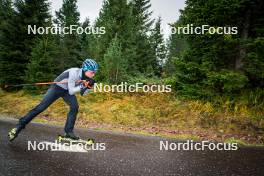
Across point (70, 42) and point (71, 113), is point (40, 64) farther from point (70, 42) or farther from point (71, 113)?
point (70, 42)

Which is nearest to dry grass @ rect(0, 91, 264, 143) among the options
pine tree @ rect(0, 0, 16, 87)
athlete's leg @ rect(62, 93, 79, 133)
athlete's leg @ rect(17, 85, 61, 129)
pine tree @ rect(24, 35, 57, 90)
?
pine tree @ rect(24, 35, 57, 90)

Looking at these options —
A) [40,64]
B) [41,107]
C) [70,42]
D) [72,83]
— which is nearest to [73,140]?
[41,107]

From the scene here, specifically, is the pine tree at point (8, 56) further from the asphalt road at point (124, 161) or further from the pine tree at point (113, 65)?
the asphalt road at point (124, 161)

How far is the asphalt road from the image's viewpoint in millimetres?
4746

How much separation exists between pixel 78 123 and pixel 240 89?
735 cm

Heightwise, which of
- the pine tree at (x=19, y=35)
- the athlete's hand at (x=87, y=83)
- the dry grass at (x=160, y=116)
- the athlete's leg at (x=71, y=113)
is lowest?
the dry grass at (x=160, y=116)

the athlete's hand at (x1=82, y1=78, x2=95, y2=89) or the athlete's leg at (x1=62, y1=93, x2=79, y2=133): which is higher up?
the athlete's hand at (x1=82, y1=78, x2=95, y2=89)

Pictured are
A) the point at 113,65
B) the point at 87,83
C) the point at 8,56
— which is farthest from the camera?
the point at 8,56

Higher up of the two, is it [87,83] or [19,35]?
[19,35]

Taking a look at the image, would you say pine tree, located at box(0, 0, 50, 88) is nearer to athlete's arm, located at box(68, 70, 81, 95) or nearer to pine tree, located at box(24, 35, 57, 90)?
pine tree, located at box(24, 35, 57, 90)

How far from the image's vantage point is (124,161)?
553cm

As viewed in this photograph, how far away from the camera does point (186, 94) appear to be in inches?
518

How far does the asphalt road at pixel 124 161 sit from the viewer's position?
475 centimetres

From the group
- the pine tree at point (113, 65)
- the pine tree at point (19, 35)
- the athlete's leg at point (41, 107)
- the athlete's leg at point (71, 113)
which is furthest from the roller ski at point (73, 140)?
the pine tree at point (19, 35)
